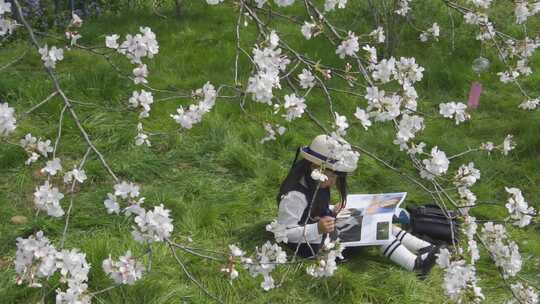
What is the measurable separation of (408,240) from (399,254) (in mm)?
172

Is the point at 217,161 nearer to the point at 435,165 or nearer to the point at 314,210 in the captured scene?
the point at 314,210

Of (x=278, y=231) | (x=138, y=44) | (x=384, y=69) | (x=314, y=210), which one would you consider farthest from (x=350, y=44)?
(x=314, y=210)

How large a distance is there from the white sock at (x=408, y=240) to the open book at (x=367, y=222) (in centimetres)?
16

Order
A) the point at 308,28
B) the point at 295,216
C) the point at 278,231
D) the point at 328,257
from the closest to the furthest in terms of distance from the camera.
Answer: the point at 308,28 < the point at 328,257 < the point at 278,231 < the point at 295,216

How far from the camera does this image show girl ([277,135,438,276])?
2.50m

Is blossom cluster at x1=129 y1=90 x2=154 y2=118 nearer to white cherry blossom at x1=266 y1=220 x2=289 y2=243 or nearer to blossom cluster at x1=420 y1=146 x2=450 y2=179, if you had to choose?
white cherry blossom at x1=266 y1=220 x2=289 y2=243

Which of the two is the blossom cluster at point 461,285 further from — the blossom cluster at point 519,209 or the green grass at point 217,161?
the green grass at point 217,161

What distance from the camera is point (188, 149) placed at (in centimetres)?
357

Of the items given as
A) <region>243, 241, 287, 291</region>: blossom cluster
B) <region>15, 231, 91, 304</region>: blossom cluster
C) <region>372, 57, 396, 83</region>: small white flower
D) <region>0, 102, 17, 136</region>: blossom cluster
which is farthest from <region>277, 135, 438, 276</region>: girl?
<region>0, 102, 17, 136</region>: blossom cluster

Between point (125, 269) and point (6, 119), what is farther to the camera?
point (125, 269)

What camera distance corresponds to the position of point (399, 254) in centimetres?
270

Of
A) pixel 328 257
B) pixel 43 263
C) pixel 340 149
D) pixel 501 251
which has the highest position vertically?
pixel 340 149

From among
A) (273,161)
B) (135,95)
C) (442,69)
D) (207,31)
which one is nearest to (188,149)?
(273,161)

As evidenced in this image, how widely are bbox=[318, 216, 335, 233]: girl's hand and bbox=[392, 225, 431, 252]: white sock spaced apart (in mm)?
532
